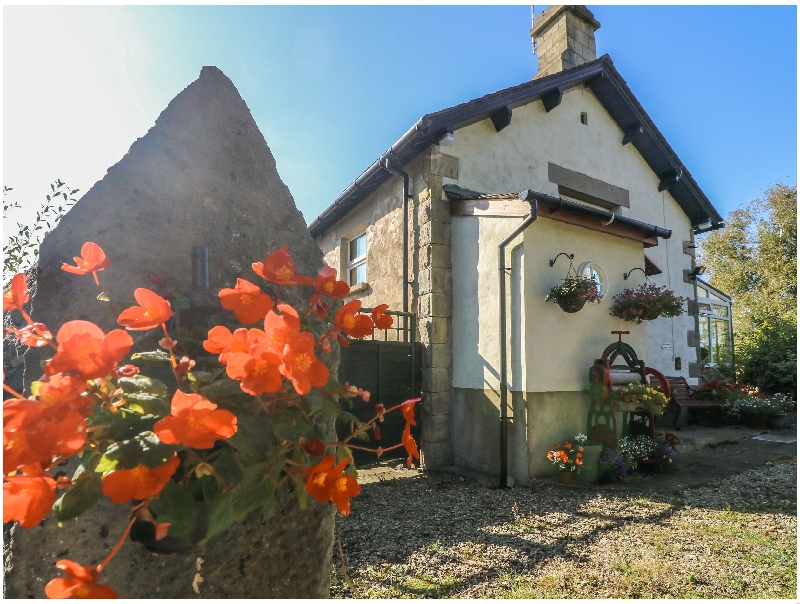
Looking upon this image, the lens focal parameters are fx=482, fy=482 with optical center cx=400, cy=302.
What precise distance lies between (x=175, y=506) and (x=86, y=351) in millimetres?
300

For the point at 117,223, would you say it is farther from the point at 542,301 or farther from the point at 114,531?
the point at 542,301

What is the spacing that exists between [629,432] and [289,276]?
6.22 m

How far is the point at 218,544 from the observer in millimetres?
1280

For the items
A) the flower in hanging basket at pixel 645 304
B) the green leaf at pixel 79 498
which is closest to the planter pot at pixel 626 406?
the flower in hanging basket at pixel 645 304

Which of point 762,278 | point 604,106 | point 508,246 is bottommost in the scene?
point 508,246

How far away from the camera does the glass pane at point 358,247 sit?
339 inches

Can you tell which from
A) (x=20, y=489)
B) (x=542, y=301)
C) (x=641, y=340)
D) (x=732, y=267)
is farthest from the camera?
(x=732, y=267)

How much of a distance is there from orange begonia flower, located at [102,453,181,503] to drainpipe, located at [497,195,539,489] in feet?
16.5

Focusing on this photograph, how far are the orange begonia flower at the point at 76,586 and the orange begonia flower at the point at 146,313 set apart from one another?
37cm

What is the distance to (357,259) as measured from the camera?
8609 millimetres

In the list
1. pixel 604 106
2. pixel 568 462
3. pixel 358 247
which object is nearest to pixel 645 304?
pixel 568 462

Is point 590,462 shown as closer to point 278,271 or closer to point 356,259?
point 356,259

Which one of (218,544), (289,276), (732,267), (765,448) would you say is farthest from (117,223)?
(732,267)

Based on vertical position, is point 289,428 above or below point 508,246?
below
